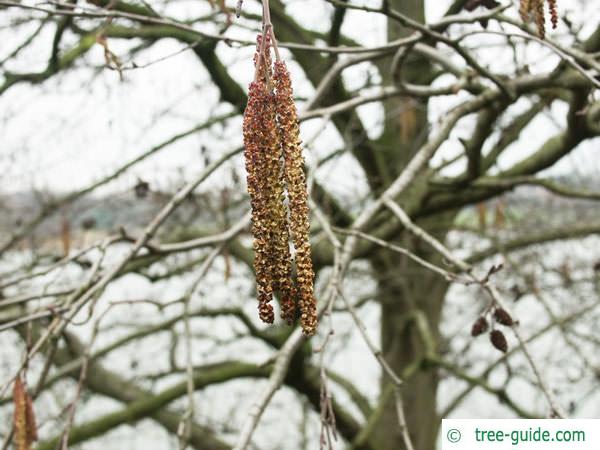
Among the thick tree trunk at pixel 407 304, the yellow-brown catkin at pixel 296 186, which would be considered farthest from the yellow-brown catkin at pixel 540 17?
the thick tree trunk at pixel 407 304

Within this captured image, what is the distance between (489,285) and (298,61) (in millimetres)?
3326

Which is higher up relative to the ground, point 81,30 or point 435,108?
point 435,108

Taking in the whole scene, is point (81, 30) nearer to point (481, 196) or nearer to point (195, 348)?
point (481, 196)

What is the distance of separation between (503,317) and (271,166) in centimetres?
102

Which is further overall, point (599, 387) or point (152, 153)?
point (599, 387)

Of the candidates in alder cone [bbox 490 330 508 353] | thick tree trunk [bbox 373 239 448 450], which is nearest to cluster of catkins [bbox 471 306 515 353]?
alder cone [bbox 490 330 508 353]

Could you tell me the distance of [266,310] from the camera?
38.3 inches

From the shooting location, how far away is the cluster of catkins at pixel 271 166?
0.96 m

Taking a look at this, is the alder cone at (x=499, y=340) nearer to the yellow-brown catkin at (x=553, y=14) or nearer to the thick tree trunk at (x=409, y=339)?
the yellow-brown catkin at (x=553, y=14)

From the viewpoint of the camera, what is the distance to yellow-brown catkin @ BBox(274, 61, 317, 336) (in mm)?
961

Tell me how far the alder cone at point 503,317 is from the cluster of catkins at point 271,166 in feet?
3.12

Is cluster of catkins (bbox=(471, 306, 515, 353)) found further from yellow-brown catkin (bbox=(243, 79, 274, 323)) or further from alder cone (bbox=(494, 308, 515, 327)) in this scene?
yellow-brown catkin (bbox=(243, 79, 274, 323))

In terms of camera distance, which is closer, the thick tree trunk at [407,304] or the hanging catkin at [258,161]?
the hanging catkin at [258,161]

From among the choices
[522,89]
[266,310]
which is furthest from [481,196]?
[266,310]
